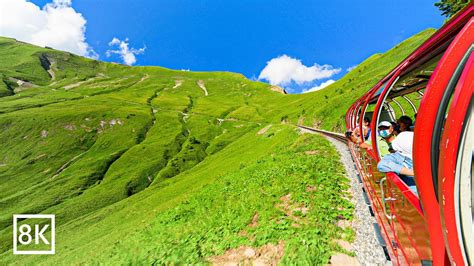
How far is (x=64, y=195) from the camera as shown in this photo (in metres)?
93.2

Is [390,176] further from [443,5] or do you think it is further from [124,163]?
[124,163]

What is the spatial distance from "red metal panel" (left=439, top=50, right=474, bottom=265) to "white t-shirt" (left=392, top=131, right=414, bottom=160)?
10.4ft

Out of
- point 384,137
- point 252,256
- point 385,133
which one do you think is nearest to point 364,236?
point 384,137

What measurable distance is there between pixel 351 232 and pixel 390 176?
3.24m

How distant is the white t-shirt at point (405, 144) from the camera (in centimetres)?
575

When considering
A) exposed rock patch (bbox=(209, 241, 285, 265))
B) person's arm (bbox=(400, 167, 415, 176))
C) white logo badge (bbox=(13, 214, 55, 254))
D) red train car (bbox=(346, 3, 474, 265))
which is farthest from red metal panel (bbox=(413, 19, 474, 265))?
white logo badge (bbox=(13, 214, 55, 254))

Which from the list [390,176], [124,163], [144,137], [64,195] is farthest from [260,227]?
[144,137]

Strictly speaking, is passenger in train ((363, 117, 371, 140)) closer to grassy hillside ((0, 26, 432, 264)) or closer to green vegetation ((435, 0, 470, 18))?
grassy hillside ((0, 26, 432, 264))

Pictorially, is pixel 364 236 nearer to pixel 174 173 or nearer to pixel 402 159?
pixel 402 159

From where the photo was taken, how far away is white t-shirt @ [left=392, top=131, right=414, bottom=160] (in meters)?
5.75

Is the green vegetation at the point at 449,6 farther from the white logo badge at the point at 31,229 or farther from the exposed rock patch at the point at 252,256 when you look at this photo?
the white logo badge at the point at 31,229

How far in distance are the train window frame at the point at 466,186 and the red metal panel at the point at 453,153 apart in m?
0.03

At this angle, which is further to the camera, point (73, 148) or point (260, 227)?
point (73, 148)

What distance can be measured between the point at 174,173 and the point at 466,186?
99.7 meters
